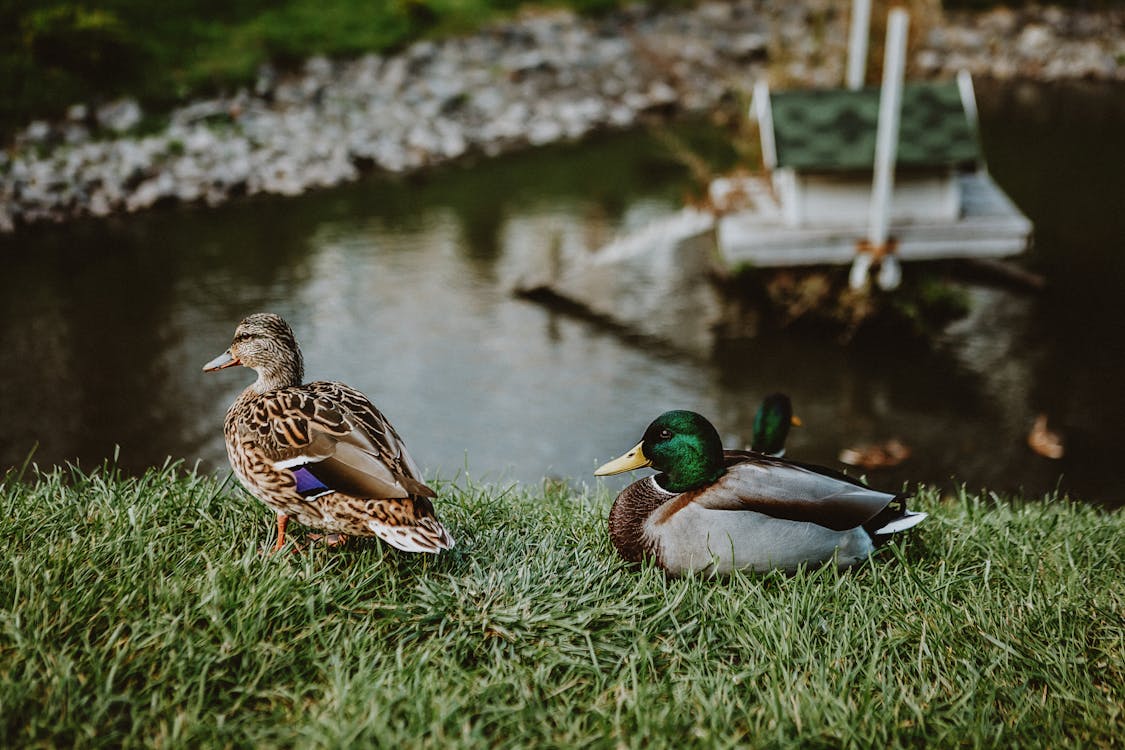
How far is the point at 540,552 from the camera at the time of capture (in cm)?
305

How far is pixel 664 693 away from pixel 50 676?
1460mm

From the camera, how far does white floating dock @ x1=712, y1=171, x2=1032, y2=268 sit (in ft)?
20.4

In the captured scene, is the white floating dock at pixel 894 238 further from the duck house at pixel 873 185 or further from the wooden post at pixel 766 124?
the wooden post at pixel 766 124

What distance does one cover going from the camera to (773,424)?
4121 mm

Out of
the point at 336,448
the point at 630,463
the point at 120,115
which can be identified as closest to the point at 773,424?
the point at 630,463

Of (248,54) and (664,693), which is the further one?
(248,54)

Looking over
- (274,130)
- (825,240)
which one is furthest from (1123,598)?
(274,130)

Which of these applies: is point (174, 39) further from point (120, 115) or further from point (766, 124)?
point (766, 124)

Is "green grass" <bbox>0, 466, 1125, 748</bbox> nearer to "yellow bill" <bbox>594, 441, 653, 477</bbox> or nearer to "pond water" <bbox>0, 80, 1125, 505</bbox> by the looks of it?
"yellow bill" <bbox>594, 441, 653, 477</bbox>

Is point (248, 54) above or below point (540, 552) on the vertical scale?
above

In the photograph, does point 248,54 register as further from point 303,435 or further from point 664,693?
point 664,693

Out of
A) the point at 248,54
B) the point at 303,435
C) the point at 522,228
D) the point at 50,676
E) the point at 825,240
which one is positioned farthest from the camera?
the point at 248,54

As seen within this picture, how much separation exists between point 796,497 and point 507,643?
3.02ft


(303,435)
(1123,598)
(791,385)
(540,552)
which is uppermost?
(303,435)
